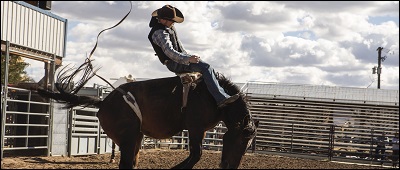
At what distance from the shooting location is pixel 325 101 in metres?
29.0

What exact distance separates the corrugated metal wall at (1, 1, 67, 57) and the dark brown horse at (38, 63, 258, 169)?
445cm

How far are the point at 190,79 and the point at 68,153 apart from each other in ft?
19.7

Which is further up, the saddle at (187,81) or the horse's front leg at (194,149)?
the saddle at (187,81)

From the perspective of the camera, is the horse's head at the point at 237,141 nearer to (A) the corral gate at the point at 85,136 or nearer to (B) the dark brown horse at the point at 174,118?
(B) the dark brown horse at the point at 174,118

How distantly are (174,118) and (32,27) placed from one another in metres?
5.73

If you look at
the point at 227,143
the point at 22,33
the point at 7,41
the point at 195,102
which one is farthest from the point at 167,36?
the point at 22,33

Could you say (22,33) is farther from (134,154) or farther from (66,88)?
(134,154)

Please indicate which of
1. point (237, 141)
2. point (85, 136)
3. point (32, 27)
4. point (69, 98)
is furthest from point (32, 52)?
point (237, 141)

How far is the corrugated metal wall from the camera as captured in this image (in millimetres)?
11914

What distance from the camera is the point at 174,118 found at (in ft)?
27.0

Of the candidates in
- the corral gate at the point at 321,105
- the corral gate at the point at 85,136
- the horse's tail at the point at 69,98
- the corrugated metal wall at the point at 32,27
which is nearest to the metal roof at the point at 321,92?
the corral gate at the point at 321,105

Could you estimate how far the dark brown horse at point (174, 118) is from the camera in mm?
8008

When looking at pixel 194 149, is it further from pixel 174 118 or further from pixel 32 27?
pixel 32 27

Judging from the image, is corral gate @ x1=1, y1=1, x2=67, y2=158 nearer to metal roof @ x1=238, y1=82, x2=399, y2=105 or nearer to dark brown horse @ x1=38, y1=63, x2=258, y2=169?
dark brown horse @ x1=38, y1=63, x2=258, y2=169
